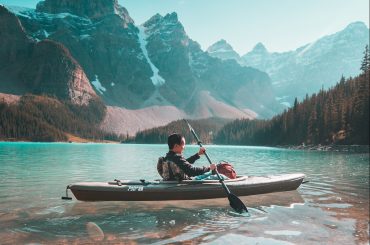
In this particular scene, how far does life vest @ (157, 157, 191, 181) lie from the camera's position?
1525 centimetres

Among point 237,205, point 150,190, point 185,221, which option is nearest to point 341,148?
point 237,205

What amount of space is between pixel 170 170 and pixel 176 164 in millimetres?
540

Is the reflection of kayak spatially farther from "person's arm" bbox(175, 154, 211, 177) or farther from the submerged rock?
the submerged rock

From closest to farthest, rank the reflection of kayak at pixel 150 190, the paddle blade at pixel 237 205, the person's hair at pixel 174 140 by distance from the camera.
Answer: the paddle blade at pixel 237 205 < the person's hair at pixel 174 140 < the reflection of kayak at pixel 150 190

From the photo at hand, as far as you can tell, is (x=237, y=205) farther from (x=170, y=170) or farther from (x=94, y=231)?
(x=94, y=231)

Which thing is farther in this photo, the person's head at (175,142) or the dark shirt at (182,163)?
the dark shirt at (182,163)

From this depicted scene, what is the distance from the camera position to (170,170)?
15.4m

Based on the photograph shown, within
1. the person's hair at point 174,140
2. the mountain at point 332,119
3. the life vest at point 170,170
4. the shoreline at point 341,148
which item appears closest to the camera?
the person's hair at point 174,140

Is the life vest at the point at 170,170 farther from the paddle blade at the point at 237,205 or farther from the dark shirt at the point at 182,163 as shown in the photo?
the paddle blade at the point at 237,205

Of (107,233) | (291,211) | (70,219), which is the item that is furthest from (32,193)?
(291,211)

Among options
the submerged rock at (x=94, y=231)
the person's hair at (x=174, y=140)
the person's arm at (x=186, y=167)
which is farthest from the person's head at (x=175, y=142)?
the submerged rock at (x=94, y=231)

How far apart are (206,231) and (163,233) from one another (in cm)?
136

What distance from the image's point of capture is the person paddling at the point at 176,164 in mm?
14562

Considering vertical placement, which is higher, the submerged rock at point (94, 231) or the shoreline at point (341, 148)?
the shoreline at point (341, 148)
